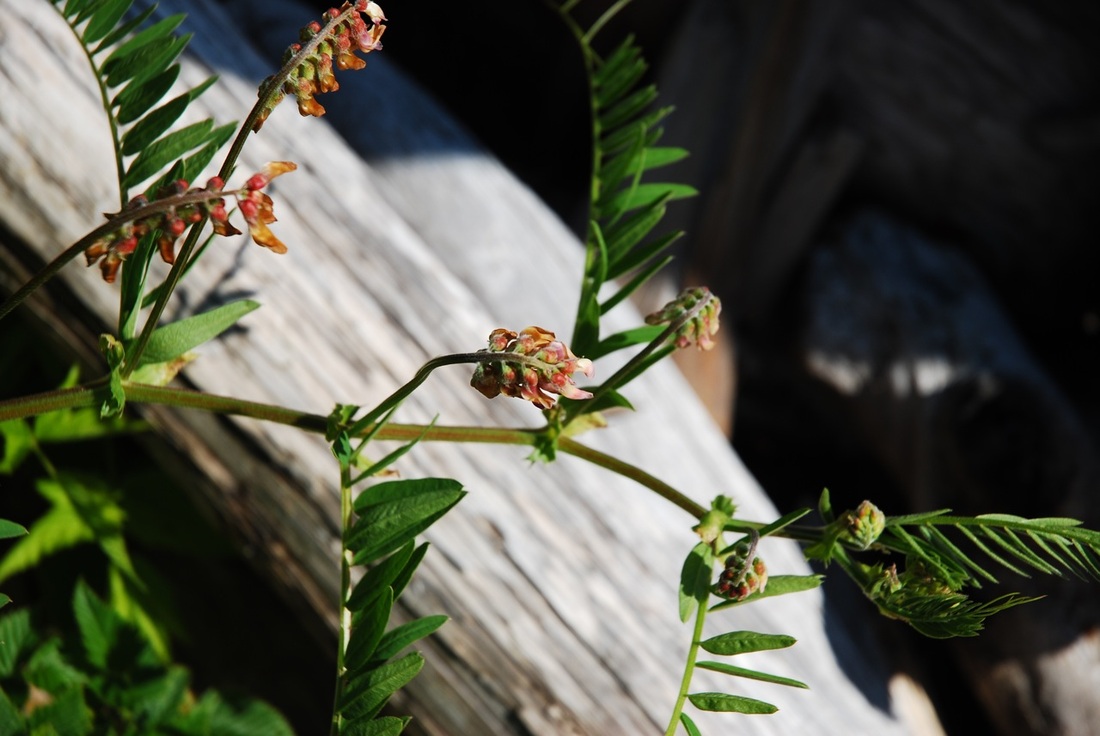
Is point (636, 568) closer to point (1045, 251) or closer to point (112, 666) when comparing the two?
point (112, 666)

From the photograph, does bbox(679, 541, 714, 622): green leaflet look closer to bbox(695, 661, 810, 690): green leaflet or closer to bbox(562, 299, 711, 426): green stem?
bbox(695, 661, 810, 690): green leaflet

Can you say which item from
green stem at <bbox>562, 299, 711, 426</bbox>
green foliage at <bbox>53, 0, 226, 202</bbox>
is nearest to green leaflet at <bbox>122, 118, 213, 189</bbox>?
green foliage at <bbox>53, 0, 226, 202</bbox>

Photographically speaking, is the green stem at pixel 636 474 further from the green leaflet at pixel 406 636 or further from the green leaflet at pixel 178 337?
the green leaflet at pixel 178 337

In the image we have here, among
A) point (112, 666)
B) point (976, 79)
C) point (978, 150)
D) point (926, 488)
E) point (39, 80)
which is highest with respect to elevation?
point (39, 80)

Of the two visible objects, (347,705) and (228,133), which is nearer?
(347,705)

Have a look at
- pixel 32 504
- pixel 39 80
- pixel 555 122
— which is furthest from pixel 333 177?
pixel 555 122
